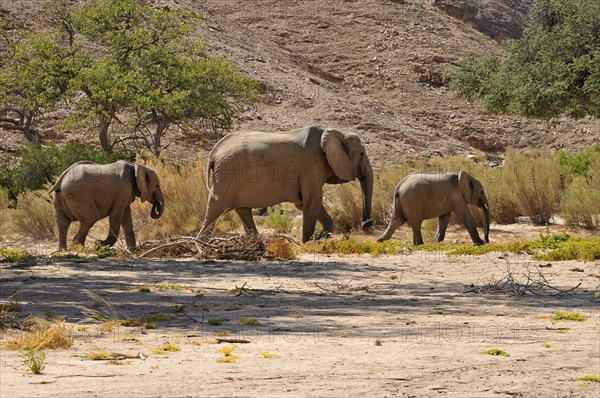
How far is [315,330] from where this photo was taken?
9.08 m

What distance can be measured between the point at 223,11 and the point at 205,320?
178 ft

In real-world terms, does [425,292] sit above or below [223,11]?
below

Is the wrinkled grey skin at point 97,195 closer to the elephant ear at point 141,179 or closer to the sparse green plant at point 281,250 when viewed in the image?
the elephant ear at point 141,179

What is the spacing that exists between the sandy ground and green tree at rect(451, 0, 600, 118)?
12.9m

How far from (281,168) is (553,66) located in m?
11.6

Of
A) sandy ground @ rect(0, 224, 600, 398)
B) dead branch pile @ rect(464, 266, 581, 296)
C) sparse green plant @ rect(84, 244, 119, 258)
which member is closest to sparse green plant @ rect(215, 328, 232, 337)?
sandy ground @ rect(0, 224, 600, 398)

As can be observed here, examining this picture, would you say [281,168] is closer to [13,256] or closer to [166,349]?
[13,256]

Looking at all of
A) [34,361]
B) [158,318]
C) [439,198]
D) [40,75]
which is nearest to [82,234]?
[439,198]

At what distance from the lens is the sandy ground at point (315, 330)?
22.5ft

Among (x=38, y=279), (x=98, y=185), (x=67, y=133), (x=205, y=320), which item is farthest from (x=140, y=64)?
(x=205, y=320)

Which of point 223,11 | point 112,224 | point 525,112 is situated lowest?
point 112,224

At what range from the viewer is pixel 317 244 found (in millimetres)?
16469

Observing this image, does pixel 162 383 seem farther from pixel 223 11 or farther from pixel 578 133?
pixel 223 11

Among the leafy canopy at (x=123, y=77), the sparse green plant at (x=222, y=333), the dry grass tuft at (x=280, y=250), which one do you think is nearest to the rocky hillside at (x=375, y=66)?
the leafy canopy at (x=123, y=77)
